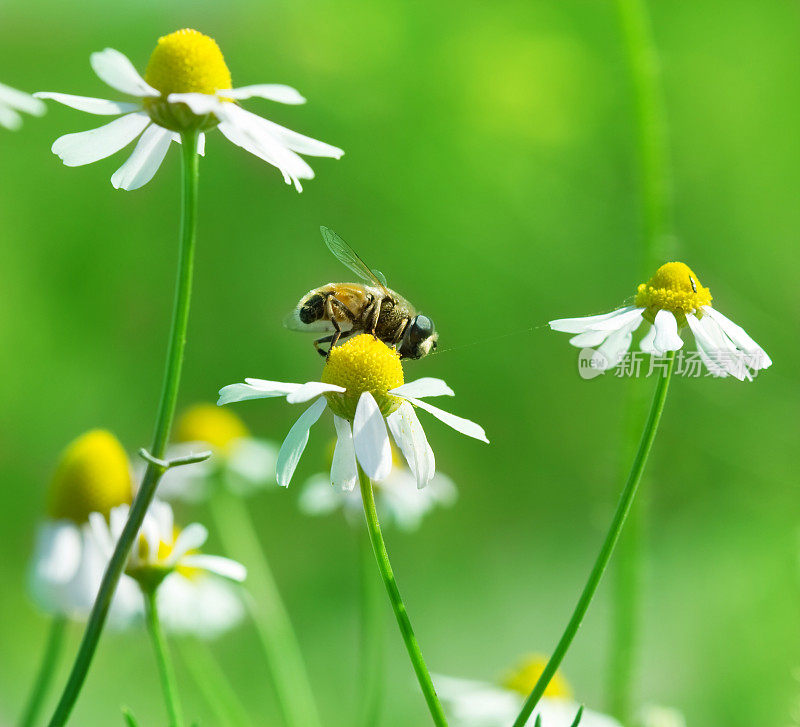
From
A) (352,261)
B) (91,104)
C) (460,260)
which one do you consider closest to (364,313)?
(352,261)

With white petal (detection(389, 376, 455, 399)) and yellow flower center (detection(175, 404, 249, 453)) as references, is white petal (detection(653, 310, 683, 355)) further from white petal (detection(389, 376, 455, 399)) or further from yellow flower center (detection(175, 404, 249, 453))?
yellow flower center (detection(175, 404, 249, 453))

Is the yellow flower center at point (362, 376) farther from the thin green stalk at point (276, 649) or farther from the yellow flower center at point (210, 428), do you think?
the yellow flower center at point (210, 428)

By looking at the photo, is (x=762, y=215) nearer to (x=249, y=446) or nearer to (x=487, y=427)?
(x=487, y=427)

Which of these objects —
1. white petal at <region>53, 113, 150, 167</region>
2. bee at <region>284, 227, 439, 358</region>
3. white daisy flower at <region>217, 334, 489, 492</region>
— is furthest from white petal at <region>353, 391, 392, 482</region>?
bee at <region>284, 227, 439, 358</region>

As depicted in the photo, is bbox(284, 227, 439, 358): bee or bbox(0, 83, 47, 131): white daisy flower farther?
bbox(284, 227, 439, 358): bee

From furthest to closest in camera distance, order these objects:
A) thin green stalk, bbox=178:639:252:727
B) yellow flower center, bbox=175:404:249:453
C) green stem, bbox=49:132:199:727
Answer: yellow flower center, bbox=175:404:249:453 → thin green stalk, bbox=178:639:252:727 → green stem, bbox=49:132:199:727

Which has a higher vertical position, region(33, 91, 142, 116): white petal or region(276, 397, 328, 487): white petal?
region(33, 91, 142, 116): white petal
